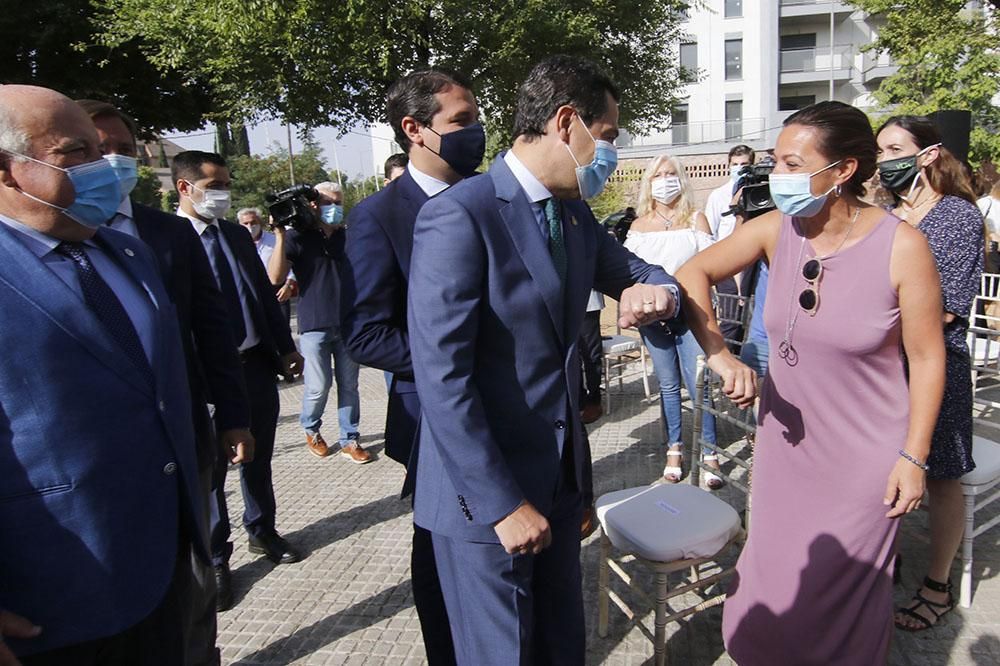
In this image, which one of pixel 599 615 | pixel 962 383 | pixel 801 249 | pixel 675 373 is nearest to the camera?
pixel 801 249

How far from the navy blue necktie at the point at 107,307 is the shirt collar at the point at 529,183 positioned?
3.52 ft

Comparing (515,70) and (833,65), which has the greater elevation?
(833,65)

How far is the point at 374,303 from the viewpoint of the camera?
2279 mm

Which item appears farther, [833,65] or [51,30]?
[833,65]

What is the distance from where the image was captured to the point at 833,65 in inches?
1277

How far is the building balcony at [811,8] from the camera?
32.2 meters

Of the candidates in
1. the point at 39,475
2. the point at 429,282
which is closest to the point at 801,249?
the point at 429,282

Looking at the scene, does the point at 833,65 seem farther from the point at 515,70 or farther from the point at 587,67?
the point at 587,67

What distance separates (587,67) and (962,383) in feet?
6.82

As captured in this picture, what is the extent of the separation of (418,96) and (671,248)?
8.49 feet

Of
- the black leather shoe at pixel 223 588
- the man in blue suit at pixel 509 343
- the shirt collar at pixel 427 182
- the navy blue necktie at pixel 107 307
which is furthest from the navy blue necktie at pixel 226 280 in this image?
the man in blue suit at pixel 509 343

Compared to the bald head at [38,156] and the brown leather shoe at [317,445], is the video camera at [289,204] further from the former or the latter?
the bald head at [38,156]

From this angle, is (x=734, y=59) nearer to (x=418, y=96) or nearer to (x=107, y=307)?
(x=418, y=96)

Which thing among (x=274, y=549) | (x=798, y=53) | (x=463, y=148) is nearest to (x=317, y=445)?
(x=274, y=549)
